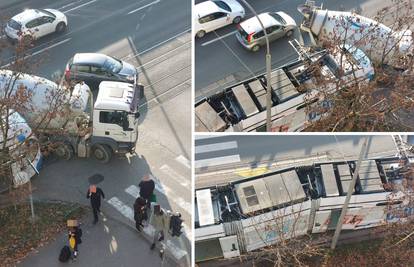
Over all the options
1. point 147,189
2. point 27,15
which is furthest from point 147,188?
point 27,15

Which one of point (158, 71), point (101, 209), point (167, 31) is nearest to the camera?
point (101, 209)

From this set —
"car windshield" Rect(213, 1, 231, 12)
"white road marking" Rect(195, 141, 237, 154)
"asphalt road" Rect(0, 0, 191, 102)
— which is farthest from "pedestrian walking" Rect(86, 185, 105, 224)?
"car windshield" Rect(213, 1, 231, 12)

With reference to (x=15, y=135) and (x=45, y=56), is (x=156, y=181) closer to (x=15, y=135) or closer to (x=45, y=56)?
(x=15, y=135)

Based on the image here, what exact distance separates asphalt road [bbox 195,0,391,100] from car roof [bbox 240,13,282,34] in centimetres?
94

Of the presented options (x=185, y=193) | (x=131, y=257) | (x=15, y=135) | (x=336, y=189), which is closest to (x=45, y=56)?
(x=15, y=135)

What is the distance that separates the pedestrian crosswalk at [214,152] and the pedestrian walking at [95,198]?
5749mm

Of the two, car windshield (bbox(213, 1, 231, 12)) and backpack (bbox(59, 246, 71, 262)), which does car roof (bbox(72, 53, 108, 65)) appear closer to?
car windshield (bbox(213, 1, 231, 12))

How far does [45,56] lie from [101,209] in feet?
33.2

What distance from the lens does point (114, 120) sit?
18.5 meters

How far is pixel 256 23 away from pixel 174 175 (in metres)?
9.34

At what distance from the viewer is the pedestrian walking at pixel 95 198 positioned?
651 inches

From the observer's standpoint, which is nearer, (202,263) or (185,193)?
(202,263)

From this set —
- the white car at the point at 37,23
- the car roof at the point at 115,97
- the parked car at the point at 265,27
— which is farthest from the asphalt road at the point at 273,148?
the white car at the point at 37,23

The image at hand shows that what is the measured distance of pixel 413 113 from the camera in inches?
786
